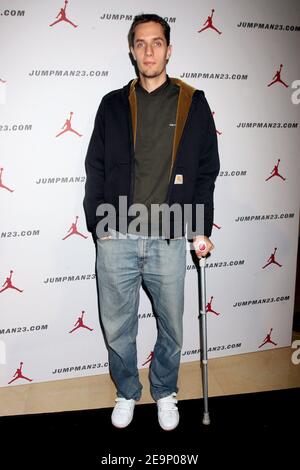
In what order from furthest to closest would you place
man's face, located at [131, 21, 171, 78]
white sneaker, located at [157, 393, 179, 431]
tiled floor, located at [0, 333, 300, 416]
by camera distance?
tiled floor, located at [0, 333, 300, 416] → white sneaker, located at [157, 393, 179, 431] → man's face, located at [131, 21, 171, 78]

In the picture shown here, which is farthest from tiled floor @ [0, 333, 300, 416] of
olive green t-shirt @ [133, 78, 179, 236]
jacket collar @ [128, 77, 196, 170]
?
jacket collar @ [128, 77, 196, 170]

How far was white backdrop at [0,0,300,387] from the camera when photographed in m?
2.24

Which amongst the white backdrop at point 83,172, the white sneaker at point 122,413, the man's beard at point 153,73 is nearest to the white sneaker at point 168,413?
the white sneaker at point 122,413

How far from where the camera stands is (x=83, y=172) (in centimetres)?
242

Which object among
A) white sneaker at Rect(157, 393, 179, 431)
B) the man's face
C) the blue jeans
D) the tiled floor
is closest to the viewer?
the man's face

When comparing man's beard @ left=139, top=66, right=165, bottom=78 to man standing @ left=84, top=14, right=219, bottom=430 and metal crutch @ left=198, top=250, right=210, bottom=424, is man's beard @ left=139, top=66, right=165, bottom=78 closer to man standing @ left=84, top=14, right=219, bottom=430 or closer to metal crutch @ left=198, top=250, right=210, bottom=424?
man standing @ left=84, top=14, right=219, bottom=430

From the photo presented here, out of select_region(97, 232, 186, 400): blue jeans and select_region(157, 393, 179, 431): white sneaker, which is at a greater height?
select_region(97, 232, 186, 400): blue jeans

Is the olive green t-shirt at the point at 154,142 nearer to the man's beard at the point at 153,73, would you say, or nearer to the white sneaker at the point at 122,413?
the man's beard at the point at 153,73

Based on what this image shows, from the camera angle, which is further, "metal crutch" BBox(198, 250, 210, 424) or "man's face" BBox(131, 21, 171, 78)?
"metal crutch" BBox(198, 250, 210, 424)

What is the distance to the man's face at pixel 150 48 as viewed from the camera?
6.18 ft

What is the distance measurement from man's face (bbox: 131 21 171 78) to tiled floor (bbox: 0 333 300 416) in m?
2.07

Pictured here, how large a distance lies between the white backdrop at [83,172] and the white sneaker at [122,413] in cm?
48

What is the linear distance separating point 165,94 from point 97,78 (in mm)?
565

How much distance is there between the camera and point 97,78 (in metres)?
2.29
